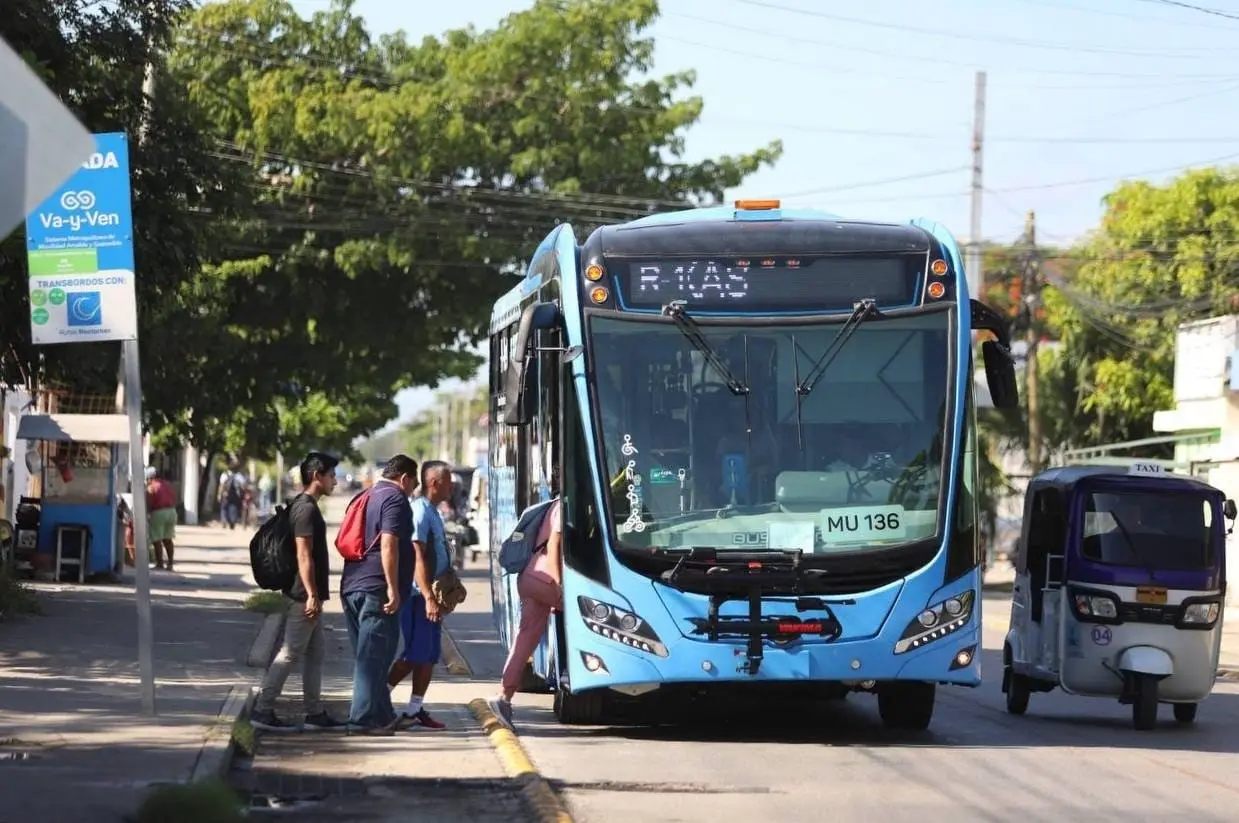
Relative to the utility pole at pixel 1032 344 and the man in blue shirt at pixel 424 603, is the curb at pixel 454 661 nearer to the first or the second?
the man in blue shirt at pixel 424 603

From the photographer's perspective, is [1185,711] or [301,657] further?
[1185,711]

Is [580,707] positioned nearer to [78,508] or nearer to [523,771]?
[523,771]

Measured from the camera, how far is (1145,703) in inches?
600

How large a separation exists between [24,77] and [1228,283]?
4109 centimetres

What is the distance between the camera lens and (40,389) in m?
28.7

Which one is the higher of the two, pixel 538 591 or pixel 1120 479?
pixel 1120 479

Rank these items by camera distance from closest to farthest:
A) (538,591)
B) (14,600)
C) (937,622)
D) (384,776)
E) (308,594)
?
(384,776), (937,622), (308,594), (538,591), (14,600)

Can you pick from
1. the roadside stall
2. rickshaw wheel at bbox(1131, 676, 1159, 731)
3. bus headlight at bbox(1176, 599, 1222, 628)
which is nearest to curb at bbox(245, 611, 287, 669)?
the roadside stall

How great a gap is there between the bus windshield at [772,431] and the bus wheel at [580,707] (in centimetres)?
152

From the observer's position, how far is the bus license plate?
50.2 ft

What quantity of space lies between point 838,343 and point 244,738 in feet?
15.0

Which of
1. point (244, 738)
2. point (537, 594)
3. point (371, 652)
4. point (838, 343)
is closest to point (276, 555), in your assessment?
point (371, 652)

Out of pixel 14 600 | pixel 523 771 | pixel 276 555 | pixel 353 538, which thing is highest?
pixel 353 538

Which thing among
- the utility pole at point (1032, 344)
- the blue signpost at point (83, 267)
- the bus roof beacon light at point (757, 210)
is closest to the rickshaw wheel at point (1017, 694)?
the bus roof beacon light at point (757, 210)
